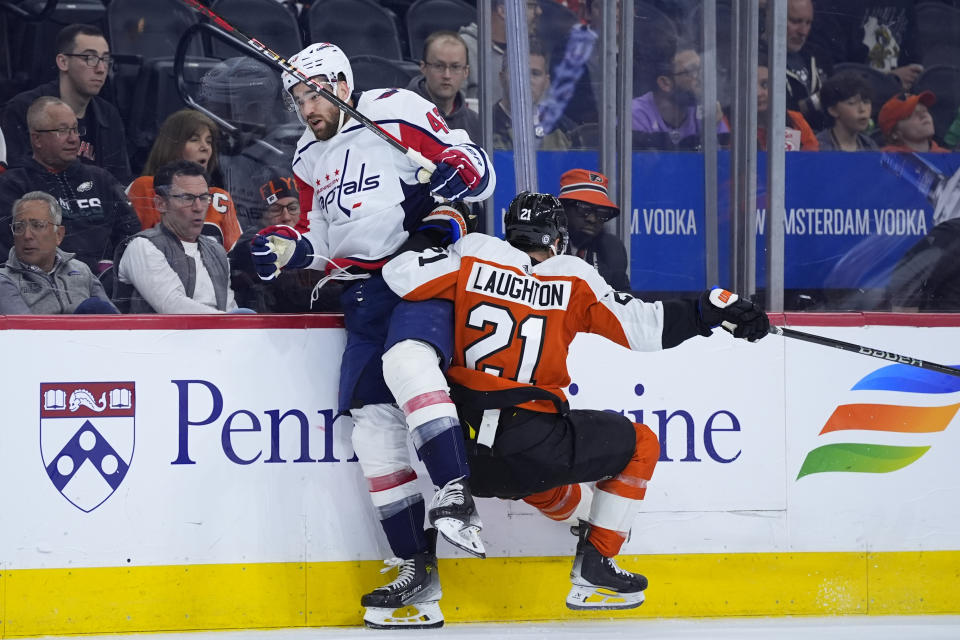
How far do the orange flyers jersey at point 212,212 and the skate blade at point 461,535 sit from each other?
136 centimetres

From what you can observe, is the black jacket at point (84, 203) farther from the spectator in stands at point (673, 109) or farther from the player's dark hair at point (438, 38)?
the spectator in stands at point (673, 109)

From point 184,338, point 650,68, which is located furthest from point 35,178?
point 650,68

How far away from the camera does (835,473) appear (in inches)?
106

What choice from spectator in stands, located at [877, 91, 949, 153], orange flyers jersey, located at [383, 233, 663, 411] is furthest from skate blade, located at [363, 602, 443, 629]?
spectator in stands, located at [877, 91, 949, 153]

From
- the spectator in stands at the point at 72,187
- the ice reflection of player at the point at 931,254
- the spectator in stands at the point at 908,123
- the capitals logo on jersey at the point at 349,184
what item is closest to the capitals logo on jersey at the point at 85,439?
the spectator in stands at the point at 72,187

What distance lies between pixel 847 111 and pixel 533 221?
5.75 feet

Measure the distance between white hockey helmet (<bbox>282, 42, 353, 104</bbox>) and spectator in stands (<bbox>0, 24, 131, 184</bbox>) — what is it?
922 mm

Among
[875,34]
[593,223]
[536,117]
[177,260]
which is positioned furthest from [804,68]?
[177,260]

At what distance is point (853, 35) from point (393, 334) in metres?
2.31

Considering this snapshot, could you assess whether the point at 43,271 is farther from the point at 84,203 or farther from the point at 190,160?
the point at 190,160

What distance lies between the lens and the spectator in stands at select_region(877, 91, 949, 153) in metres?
3.56

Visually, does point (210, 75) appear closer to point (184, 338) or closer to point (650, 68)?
point (184, 338)

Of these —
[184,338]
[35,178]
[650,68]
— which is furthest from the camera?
[650,68]

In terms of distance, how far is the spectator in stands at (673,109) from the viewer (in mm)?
3303
